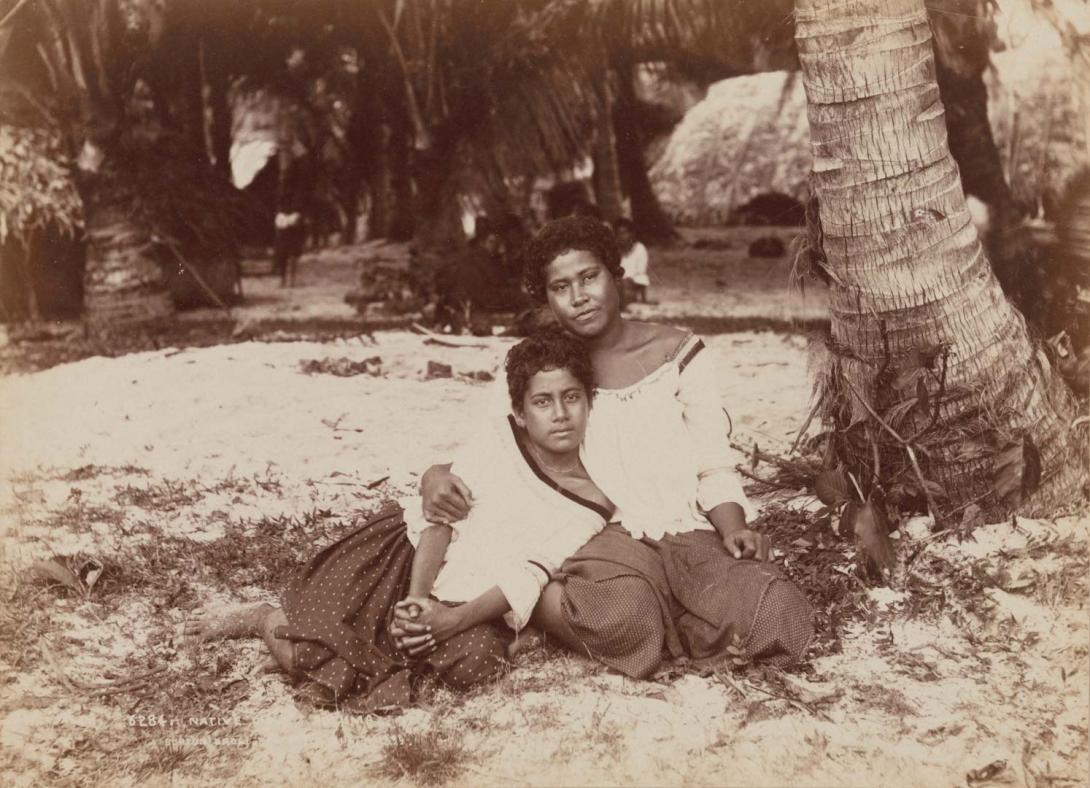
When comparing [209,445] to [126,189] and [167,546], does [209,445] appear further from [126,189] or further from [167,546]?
[126,189]

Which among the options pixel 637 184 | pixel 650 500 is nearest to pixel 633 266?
pixel 637 184

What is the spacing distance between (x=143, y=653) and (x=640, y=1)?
5.80m

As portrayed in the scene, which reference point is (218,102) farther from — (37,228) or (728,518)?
(728,518)

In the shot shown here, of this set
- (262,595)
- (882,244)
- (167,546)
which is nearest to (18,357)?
(167,546)

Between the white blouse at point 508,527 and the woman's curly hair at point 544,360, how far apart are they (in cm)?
15

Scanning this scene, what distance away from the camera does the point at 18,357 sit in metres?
8.46

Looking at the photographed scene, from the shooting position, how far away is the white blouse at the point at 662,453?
3445 mm

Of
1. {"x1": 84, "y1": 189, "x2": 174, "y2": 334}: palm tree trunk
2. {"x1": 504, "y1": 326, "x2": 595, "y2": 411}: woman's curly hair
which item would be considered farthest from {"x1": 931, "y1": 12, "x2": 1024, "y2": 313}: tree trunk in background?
{"x1": 84, "y1": 189, "x2": 174, "y2": 334}: palm tree trunk

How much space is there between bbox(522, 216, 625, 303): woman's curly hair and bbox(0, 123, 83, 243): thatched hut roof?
5932 mm

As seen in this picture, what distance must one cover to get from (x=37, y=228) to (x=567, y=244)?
743 cm

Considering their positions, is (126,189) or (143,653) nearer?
(143,653)

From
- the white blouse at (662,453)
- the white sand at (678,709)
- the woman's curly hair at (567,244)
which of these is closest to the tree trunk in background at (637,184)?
the white sand at (678,709)

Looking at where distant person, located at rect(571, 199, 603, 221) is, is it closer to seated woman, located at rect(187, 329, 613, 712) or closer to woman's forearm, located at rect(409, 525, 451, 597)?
seated woman, located at rect(187, 329, 613, 712)

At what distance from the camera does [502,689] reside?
3.14 metres
